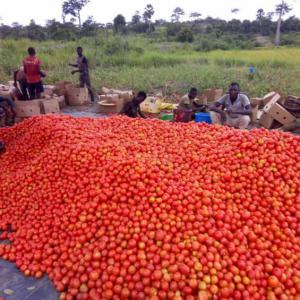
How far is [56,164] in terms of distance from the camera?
3504mm

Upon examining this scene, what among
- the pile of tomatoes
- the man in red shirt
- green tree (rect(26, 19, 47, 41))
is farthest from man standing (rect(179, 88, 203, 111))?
green tree (rect(26, 19, 47, 41))

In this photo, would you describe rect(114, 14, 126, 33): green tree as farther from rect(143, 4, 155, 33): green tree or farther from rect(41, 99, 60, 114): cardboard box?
rect(41, 99, 60, 114): cardboard box

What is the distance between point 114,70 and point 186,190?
476 inches

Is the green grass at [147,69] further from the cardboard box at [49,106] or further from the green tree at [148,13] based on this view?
the green tree at [148,13]

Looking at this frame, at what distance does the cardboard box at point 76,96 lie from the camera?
8770mm

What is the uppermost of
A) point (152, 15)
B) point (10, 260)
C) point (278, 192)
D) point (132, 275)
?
point (152, 15)

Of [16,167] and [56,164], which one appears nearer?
[56,164]

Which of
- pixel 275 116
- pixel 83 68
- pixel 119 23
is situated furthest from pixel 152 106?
pixel 119 23

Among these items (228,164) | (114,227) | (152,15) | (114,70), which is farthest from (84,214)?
(152,15)

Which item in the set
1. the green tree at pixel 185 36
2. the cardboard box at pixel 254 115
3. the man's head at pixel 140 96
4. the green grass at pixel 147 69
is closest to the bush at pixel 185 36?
the green tree at pixel 185 36

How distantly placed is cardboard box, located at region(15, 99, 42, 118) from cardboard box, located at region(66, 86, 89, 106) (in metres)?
1.81

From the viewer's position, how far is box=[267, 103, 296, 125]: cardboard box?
6398mm

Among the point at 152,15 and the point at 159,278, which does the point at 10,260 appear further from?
the point at 152,15

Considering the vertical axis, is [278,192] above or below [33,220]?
above
